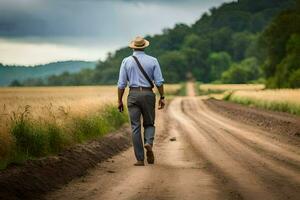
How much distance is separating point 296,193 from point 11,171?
437cm

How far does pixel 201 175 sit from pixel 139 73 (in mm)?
2828

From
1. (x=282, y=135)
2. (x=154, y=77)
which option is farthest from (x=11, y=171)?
(x=282, y=135)

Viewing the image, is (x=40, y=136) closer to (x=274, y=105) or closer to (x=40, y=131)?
(x=40, y=131)

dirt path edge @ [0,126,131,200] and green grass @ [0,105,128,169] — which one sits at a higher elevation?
green grass @ [0,105,128,169]

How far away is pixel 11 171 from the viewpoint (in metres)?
9.66

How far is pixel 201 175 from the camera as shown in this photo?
10398 mm

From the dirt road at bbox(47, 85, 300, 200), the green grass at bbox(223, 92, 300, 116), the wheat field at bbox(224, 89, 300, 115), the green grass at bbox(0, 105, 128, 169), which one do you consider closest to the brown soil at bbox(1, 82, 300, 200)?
the dirt road at bbox(47, 85, 300, 200)

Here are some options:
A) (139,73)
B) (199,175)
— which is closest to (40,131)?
(139,73)

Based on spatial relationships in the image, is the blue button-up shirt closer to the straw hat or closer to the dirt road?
the straw hat

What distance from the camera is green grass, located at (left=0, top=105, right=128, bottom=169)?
11.2m

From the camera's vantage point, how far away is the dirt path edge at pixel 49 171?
8711 mm

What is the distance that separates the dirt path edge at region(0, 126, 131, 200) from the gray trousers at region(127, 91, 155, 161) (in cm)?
100

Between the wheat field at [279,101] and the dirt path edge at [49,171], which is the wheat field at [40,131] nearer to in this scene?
the dirt path edge at [49,171]

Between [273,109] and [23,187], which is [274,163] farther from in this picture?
[273,109]
